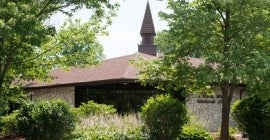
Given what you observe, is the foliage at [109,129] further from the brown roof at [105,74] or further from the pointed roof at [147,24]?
the pointed roof at [147,24]

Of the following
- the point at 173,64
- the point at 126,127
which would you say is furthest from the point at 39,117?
the point at 173,64

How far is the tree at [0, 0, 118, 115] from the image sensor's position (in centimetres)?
1004

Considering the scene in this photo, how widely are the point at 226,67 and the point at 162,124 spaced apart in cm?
263

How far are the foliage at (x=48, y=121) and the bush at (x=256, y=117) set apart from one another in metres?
5.47

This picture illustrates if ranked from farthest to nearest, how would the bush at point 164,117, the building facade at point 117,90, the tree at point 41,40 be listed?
the building facade at point 117,90 → the bush at point 164,117 → the tree at point 41,40

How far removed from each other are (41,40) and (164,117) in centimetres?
512

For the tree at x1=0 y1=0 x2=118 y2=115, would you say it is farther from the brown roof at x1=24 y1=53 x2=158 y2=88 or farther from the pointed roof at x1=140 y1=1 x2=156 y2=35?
the pointed roof at x1=140 y1=1 x2=156 y2=35

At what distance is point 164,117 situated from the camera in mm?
14234

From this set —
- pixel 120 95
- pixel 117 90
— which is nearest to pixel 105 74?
pixel 117 90

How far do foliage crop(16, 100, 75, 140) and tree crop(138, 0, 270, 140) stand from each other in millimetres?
3330

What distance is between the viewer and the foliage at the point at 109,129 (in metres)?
14.5

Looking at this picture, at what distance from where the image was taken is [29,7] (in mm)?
10391

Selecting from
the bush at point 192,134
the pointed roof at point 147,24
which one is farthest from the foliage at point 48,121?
the pointed roof at point 147,24

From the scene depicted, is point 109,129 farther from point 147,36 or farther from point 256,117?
point 147,36
